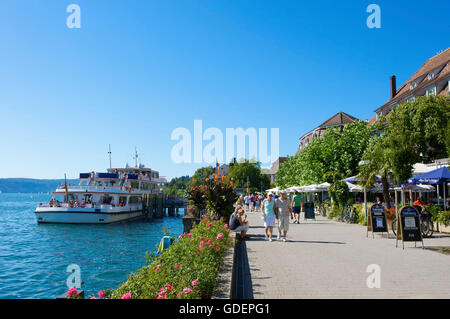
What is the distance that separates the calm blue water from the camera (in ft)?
48.1

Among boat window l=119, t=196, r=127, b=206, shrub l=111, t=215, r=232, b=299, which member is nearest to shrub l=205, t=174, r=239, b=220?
shrub l=111, t=215, r=232, b=299

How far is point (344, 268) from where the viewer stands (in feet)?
27.3

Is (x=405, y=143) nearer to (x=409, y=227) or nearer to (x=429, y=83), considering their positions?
(x=409, y=227)

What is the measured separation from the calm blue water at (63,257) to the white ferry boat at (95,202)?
1.91 meters

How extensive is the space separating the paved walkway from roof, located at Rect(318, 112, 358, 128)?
4250 cm

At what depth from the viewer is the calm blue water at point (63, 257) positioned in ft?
48.1

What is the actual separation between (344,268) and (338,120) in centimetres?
4916

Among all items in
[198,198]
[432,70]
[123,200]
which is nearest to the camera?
[198,198]

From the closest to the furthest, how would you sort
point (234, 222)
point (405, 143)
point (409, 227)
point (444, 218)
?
point (409, 227), point (234, 222), point (444, 218), point (405, 143)

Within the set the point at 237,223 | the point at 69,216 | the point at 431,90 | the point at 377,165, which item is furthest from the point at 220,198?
the point at 69,216

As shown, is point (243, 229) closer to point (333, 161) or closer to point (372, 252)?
point (372, 252)

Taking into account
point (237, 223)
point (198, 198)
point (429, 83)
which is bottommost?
point (237, 223)

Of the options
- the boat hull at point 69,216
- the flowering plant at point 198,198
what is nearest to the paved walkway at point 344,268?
the flowering plant at point 198,198
